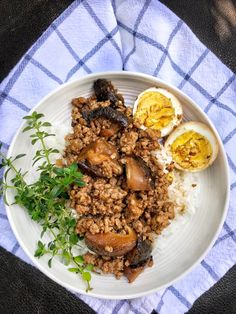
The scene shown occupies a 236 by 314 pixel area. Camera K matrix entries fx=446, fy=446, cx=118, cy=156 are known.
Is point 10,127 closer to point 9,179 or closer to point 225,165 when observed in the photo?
point 9,179

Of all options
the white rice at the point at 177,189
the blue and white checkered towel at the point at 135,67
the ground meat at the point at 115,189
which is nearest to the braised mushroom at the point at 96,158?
the ground meat at the point at 115,189

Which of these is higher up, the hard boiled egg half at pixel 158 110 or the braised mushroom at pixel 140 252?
the hard boiled egg half at pixel 158 110

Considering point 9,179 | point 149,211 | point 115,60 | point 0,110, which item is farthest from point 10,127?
point 149,211

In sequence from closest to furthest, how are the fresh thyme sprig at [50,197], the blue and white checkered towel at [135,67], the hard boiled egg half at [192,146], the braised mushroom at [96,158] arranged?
the fresh thyme sprig at [50,197], the braised mushroom at [96,158], the hard boiled egg half at [192,146], the blue and white checkered towel at [135,67]

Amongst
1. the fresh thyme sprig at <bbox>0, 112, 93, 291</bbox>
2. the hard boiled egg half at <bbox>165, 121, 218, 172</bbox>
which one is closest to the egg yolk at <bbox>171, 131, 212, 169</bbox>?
the hard boiled egg half at <bbox>165, 121, 218, 172</bbox>

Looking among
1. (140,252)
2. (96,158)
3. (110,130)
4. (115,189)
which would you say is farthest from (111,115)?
(140,252)

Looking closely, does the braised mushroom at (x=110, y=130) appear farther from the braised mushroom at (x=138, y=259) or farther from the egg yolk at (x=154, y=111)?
the braised mushroom at (x=138, y=259)
